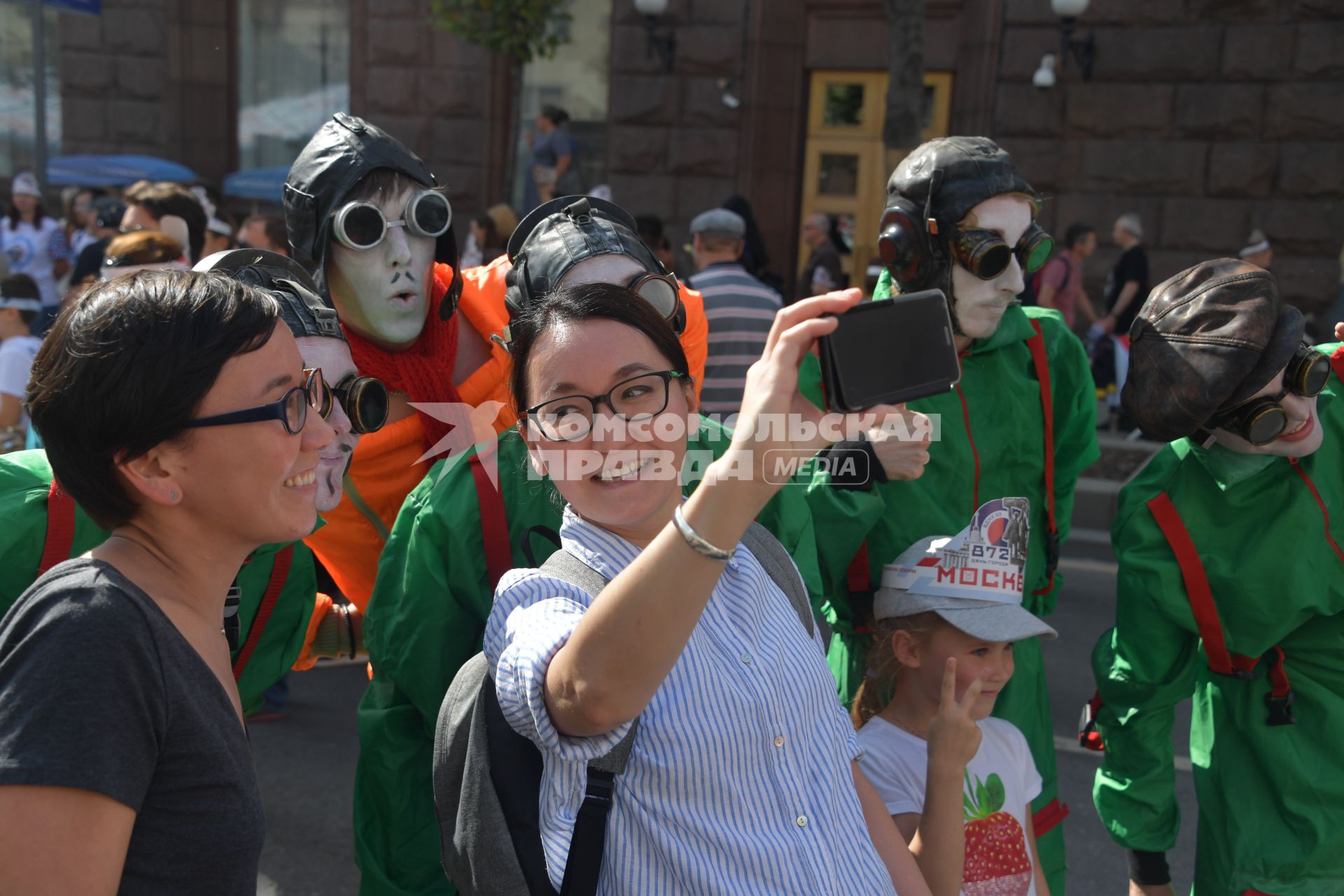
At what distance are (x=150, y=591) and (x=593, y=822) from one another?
62 centimetres

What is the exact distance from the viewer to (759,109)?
11867mm

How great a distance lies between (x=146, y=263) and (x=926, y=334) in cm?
341

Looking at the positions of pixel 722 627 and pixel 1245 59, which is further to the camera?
pixel 1245 59

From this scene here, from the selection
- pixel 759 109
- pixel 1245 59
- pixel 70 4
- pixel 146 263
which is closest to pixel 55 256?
pixel 70 4

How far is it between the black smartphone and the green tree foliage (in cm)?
1019

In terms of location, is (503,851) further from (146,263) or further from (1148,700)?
(146,263)

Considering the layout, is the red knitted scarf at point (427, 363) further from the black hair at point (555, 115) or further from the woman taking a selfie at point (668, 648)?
the black hair at point (555, 115)

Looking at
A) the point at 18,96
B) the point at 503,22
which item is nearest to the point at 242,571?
the point at 503,22

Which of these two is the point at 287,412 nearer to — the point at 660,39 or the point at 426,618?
the point at 426,618

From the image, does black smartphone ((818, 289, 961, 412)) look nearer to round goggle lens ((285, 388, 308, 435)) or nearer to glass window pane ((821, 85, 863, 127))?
round goggle lens ((285, 388, 308, 435))

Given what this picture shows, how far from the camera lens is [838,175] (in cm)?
1231

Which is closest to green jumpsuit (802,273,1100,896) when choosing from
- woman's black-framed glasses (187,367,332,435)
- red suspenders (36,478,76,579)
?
woman's black-framed glasses (187,367,332,435)

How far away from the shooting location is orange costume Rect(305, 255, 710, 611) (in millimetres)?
2684

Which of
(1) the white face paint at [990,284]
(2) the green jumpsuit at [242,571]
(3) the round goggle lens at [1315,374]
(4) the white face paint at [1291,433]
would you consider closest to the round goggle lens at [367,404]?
(2) the green jumpsuit at [242,571]
